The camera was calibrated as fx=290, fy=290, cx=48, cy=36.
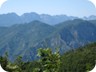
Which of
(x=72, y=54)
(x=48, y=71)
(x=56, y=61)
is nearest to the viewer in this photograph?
(x=48, y=71)

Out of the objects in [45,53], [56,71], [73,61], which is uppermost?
[45,53]

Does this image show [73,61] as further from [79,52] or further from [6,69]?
[6,69]

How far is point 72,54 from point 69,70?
19.2m

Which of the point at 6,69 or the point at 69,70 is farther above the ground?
the point at 6,69

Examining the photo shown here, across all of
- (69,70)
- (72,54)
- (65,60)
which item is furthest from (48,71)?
(72,54)

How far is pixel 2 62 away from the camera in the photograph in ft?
12.4

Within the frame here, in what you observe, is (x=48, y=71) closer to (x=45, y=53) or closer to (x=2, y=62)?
(x=45, y=53)

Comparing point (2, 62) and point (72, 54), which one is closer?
point (2, 62)

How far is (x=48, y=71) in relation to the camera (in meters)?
3.75

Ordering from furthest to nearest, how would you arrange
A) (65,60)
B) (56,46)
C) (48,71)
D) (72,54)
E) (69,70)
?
(72,54) < (65,60) < (69,70) < (56,46) < (48,71)

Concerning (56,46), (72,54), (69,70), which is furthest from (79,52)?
(56,46)

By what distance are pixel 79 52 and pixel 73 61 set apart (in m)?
5.17

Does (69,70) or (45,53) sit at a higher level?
(45,53)

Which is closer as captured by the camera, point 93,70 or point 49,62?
point 93,70
